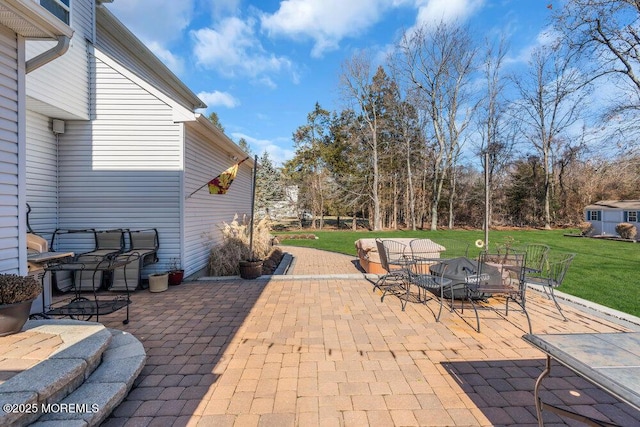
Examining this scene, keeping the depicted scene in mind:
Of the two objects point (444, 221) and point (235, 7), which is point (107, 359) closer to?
point (235, 7)

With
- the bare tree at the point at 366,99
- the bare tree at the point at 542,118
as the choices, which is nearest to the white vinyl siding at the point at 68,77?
the bare tree at the point at 366,99

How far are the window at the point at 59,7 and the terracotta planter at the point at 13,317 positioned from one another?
495cm

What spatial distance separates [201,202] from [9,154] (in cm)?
395

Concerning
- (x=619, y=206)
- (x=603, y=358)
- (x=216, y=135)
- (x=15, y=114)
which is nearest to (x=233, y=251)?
(x=216, y=135)

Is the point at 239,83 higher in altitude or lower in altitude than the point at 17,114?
higher

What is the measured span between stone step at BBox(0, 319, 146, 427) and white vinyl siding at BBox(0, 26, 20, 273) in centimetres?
88

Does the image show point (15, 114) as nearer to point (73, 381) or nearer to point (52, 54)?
point (52, 54)

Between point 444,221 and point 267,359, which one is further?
point 444,221

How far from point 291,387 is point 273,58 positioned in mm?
12237

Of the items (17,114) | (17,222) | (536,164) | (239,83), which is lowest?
(17,222)

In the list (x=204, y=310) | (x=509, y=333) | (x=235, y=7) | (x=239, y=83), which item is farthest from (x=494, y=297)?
(x=239, y=83)

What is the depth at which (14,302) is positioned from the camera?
247 centimetres

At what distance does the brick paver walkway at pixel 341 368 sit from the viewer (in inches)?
81.0

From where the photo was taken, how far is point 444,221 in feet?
79.0
